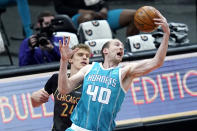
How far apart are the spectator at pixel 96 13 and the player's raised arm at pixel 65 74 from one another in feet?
12.0

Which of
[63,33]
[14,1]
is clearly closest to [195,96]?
[63,33]

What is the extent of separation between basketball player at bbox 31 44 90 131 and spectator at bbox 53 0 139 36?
283cm

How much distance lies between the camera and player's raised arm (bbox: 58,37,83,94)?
6.03 metres

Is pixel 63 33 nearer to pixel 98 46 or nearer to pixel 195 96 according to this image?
pixel 98 46

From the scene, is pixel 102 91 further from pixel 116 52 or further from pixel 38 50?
pixel 38 50

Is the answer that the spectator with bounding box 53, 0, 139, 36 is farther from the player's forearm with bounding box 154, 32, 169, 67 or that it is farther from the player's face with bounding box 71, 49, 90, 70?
the player's forearm with bounding box 154, 32, 169, 67

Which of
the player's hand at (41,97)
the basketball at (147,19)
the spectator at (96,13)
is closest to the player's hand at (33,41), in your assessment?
the spectator at (96,13)

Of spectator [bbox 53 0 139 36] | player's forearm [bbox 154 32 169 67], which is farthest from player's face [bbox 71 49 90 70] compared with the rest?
spectator [bbox 53 0 139 36]

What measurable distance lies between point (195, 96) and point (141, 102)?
781 mm

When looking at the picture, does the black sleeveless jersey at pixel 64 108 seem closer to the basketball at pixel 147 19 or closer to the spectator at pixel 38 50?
the basketball at pixel 147 19

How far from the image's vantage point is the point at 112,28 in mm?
10453

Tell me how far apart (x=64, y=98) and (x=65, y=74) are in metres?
1.03

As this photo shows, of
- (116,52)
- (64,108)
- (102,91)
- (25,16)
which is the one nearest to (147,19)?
(116,52)

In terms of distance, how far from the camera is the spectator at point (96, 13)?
10.1 m
